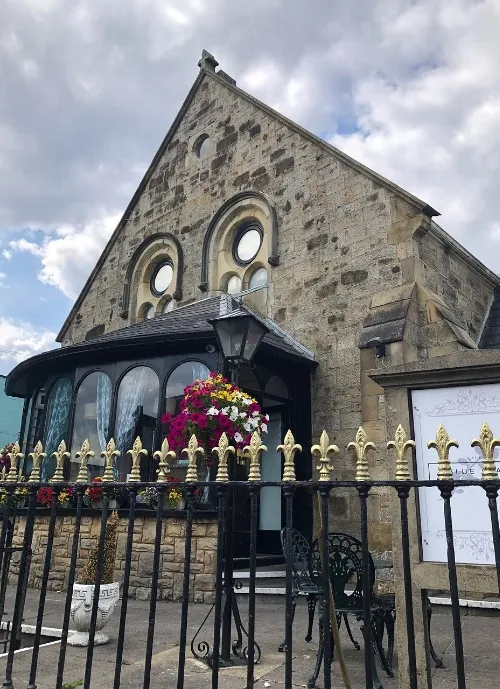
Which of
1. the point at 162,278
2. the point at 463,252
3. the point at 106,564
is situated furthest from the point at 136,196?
the point at 106,564

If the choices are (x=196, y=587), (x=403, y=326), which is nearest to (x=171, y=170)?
(x=403, y=326)

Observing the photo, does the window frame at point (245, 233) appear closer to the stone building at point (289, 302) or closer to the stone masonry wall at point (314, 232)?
the stone building at point (289, 302)

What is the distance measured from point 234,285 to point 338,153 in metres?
3.76

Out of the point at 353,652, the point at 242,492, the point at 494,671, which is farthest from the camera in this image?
the point at 242,492

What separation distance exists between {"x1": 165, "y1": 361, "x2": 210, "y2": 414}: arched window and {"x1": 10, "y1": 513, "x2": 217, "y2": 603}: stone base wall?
6.67 feet

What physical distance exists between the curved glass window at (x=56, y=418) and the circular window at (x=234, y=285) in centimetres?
427

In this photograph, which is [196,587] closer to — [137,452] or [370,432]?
[370,432]

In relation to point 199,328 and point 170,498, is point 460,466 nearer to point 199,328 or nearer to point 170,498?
point 170,498

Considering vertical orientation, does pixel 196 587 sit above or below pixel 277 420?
below

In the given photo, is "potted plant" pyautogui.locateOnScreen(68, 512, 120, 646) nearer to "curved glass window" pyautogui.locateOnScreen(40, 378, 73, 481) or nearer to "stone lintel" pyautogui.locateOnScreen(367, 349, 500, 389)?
"stone lintel" pyautogui.locateOnScreen(367, 349, 500, 389)

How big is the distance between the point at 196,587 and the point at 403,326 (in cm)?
515

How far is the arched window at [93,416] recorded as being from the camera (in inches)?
416

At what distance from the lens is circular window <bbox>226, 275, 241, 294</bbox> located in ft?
43.0

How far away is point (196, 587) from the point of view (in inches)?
320
